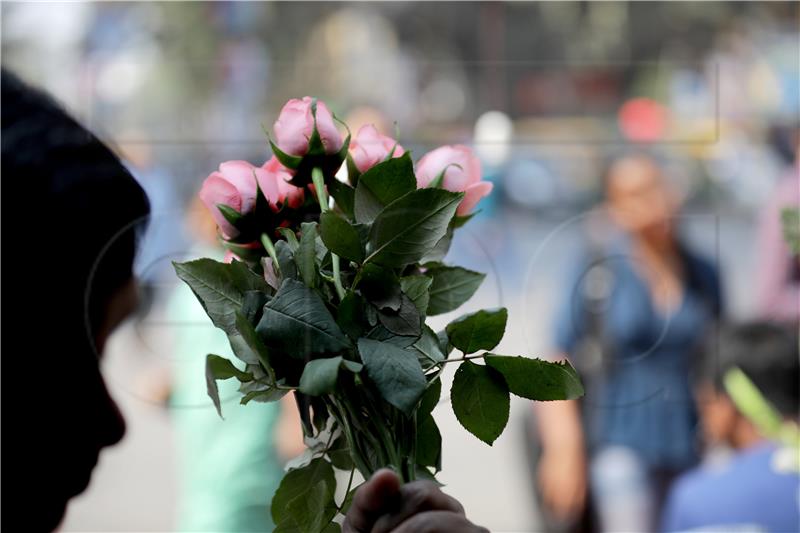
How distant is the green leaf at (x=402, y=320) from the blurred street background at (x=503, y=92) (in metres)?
0.63

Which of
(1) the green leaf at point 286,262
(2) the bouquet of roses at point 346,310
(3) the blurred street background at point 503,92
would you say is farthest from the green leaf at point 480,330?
(3) the blurred street background at point 503,92

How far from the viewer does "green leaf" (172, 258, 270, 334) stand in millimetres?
679

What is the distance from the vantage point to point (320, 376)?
62cm

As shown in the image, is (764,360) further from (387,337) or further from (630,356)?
(387,337)

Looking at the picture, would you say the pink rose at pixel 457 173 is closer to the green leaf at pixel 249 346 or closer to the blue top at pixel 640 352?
the green leaf at pixel 249 346

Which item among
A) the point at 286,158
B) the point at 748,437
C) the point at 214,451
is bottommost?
the point at 748,437

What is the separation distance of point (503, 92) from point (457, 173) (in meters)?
1.44

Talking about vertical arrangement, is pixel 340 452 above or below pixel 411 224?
below

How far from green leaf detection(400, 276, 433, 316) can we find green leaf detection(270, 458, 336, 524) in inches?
4.6

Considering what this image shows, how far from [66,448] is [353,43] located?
1.34 m

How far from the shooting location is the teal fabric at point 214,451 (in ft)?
3.50

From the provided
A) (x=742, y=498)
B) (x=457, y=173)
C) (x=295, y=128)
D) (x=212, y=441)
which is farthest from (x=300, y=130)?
(x=742, y=498)

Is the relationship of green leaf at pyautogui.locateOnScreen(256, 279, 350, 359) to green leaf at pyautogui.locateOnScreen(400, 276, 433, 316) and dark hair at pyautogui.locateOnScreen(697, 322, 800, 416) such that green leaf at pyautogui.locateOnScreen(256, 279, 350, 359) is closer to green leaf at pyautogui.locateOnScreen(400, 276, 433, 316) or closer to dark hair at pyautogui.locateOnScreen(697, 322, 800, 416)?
green leaf at pyautogui.locateOnScreen(400, 276, 433, 316)

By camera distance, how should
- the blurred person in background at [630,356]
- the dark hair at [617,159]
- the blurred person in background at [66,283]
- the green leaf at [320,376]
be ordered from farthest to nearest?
the dark hair at [617,159], the blurred person in background at [630,356], the blurred person in background at [66,283], the green leaf at [320,376]
